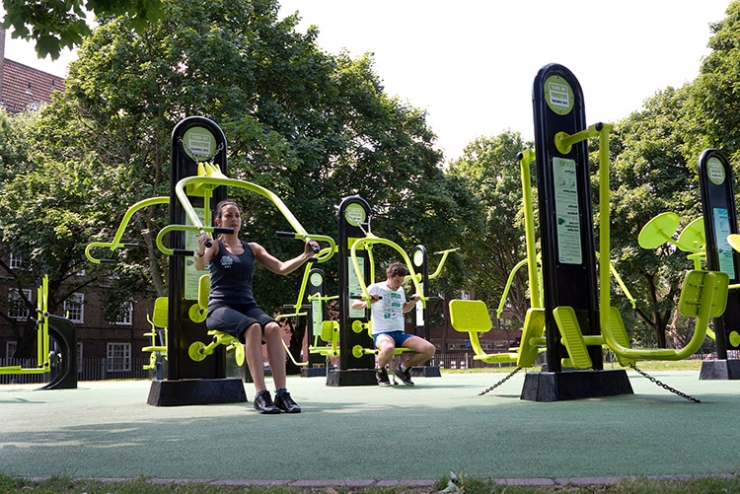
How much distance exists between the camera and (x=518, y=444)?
3.45m

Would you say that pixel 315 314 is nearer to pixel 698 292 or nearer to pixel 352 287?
pixel 352 287

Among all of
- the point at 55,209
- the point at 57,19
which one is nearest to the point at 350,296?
the point at 57,19

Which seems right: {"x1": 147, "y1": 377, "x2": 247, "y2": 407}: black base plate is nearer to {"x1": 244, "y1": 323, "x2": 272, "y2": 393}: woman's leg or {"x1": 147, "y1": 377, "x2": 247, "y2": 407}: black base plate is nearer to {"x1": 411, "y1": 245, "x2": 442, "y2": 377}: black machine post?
{"x1": 244, "y1": 323, "x2": 272, "y2": 393}: woman's leg

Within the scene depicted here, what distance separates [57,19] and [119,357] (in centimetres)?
3606

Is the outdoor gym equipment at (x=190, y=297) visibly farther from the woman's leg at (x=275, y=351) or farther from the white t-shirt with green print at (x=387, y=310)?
the white t-shirt with green print at (x=387, y=310)

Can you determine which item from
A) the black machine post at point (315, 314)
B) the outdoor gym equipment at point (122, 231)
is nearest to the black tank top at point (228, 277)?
the outdoor gym equipment at point (122, 231)

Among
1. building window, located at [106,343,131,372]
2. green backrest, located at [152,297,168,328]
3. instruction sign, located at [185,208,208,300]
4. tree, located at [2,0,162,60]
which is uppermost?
tree, located at [2,0,162,60]

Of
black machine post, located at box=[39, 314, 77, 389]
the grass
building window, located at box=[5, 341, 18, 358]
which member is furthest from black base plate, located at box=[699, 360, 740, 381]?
building window, located at box=[5, 341, 18, 358]

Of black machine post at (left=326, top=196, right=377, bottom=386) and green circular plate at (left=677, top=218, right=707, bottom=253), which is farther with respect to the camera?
black machine post at (left=326, top=196, right=377, bottom=386)

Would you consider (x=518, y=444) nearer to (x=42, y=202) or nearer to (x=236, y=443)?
(x=236, y=443)

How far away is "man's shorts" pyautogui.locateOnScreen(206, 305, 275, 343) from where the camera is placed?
19.7 ft

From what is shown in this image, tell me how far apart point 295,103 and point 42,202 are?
845 cm

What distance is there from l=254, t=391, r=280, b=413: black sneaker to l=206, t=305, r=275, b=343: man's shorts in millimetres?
477

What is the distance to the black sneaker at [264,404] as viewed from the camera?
227 inches
